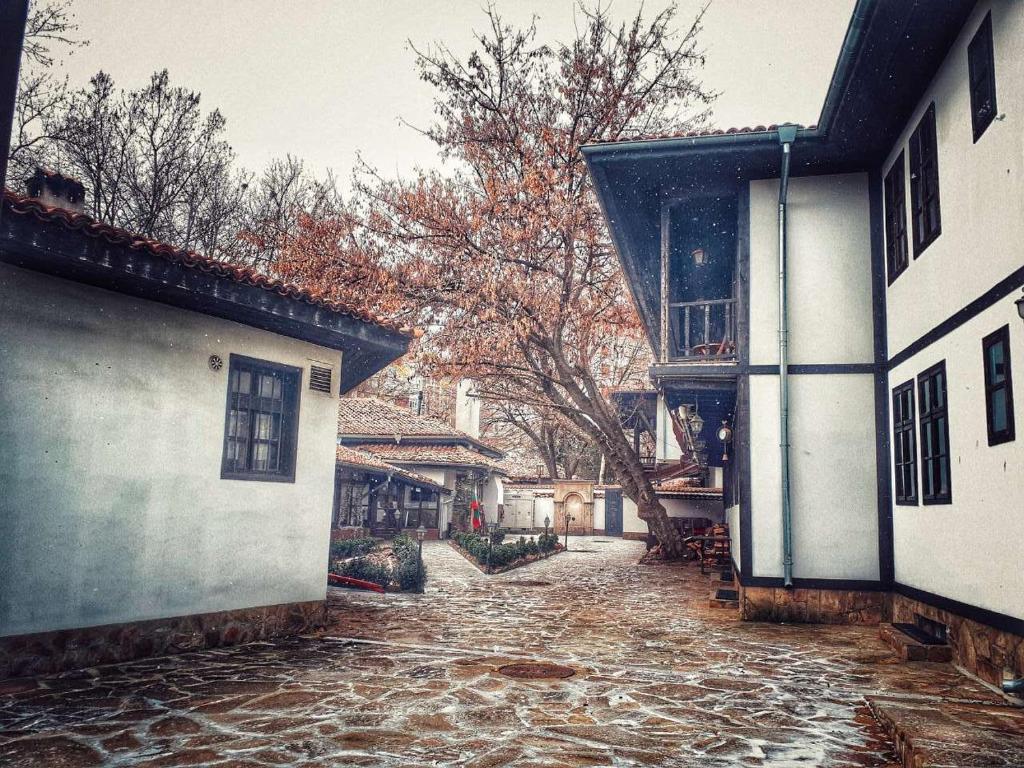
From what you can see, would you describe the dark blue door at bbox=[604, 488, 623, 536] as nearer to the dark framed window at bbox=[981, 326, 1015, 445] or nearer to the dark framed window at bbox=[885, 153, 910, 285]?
the dark framed window at bbox=[885, 153, 910, 285]

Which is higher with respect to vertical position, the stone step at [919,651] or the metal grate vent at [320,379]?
the metal grate vent at [320,379]

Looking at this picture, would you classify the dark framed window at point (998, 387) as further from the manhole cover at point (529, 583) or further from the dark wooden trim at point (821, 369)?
the manhole cover at point (529, 583)

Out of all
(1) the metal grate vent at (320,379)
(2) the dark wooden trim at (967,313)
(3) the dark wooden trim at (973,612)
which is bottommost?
(3) the dark wooden trim at (973,612)

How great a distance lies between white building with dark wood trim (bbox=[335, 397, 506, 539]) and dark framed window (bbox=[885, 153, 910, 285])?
19.1m

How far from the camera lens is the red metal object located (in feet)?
43.4

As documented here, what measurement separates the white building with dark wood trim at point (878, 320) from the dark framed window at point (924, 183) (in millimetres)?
36

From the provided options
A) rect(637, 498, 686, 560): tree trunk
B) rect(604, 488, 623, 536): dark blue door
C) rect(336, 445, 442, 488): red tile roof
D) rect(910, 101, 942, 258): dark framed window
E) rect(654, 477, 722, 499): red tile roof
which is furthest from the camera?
rect(604, 488, 623, 536): dark blue door

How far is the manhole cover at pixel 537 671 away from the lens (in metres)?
6.89

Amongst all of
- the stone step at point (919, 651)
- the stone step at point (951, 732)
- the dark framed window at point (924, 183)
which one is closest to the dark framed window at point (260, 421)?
the stone step at point (951, 732)

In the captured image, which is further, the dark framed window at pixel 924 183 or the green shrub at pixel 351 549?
the green shrub at pixel 351 549

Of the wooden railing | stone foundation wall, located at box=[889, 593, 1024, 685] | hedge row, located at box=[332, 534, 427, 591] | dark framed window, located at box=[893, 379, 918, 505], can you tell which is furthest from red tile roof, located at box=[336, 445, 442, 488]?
stone foundation wall, located at box=[889, 593, 1024, 685]

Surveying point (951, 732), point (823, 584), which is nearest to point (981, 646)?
point (951, 732)

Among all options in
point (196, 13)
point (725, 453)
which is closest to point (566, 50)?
point (196, 13)

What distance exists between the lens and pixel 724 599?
11828mm
